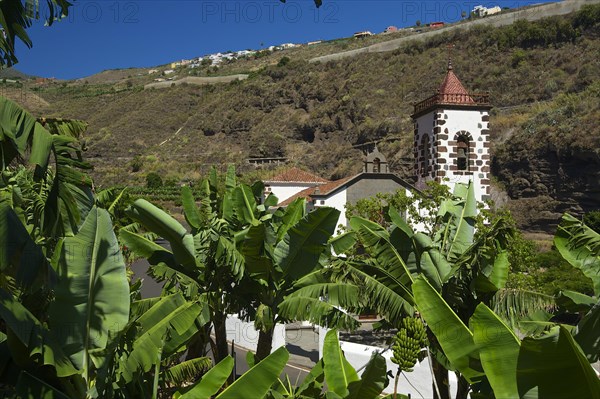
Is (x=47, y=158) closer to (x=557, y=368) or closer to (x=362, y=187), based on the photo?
(x=557, y=368)

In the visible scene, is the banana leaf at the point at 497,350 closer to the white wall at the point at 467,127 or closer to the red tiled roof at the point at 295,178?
the white wall at the point at 467,127

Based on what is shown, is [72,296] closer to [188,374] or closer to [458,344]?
[188,374]

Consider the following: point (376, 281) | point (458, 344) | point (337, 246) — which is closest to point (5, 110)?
point (458, 344)

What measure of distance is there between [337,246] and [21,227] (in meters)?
6.35

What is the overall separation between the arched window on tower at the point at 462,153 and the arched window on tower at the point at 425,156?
40.2 inches

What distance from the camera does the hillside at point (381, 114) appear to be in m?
39.3

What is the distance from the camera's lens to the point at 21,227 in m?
4.63

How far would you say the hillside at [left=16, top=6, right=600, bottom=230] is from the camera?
129ft

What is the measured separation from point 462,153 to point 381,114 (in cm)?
3923

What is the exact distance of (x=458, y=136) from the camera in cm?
1850

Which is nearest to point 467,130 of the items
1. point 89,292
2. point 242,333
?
point 242,333

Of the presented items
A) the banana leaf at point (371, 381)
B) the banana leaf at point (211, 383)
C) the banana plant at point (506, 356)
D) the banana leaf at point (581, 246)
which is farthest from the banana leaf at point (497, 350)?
the banana leaf at point (581, 246)

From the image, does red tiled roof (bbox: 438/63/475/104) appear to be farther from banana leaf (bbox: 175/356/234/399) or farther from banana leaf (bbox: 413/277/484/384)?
banana leaf (bbox: 175/356/234/399)

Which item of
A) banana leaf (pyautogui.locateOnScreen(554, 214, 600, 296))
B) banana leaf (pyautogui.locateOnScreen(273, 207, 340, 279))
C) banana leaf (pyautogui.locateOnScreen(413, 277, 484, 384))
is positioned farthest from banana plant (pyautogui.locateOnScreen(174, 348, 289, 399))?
banana leaf (pyautogui.locateOnScreen(554, 214, 600, 296))
